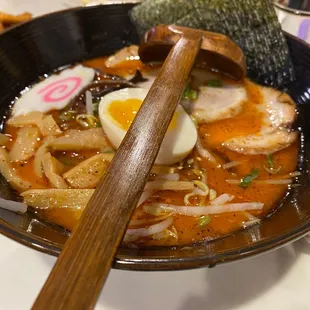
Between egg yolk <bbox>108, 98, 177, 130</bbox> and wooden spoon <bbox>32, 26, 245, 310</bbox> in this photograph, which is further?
egg yolk <bbox>108, 98, 177, 130</bbox>

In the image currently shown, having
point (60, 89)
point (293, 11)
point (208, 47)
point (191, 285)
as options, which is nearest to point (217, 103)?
point (208, 47)

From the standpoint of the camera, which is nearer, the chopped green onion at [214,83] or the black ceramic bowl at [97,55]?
the black ceramic bowl at [97,55]

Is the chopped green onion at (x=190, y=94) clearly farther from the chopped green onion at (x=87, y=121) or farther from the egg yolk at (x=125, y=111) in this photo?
the chopped green onion at (x=87, y=121)

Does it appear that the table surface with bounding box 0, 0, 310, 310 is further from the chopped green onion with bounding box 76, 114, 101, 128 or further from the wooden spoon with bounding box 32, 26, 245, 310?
the chopped green onion with bounding box 76, 114, 101, 128

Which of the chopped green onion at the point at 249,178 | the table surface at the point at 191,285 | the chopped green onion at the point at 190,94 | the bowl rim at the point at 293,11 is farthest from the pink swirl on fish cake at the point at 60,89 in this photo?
the bowl rim at the point at 293,11

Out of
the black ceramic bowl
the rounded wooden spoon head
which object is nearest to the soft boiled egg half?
the rounded wooden spoon head

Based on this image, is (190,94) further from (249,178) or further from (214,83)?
(249,178)
